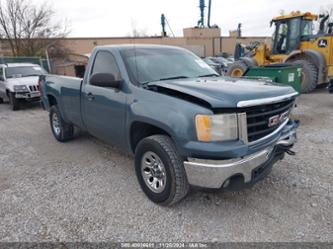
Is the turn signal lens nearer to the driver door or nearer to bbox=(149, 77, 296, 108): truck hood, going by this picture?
bbox=(149, 77, 296, 108): truck hood

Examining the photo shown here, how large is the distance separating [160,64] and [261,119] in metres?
1.65

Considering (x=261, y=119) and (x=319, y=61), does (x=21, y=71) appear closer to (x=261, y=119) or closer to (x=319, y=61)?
(x=261, y=119)

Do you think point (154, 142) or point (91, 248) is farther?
point (154, 142)

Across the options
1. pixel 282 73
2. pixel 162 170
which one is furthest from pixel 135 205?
pixel 282 73

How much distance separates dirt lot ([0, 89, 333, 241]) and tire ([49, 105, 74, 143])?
78 centimetres

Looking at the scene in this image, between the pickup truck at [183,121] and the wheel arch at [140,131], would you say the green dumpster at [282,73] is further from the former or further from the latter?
the wheel arch at [140,131]

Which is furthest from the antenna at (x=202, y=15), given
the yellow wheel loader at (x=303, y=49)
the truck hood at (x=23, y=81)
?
the truck hood at (x=23, y=81)

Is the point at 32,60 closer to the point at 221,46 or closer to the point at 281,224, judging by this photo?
the point at 281,224

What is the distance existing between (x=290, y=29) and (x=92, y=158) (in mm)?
10691

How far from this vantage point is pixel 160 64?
11.8 ft

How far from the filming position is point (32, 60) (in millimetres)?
19922

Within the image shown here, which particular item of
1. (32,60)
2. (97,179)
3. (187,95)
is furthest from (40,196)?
(32,60)

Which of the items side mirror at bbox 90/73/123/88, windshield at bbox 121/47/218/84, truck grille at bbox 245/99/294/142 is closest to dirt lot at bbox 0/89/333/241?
truck grille at bbox 245/99/294/142

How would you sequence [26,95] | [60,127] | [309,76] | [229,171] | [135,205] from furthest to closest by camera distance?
[309,76], [26,95], [60,127], [135,205], [229,171]
